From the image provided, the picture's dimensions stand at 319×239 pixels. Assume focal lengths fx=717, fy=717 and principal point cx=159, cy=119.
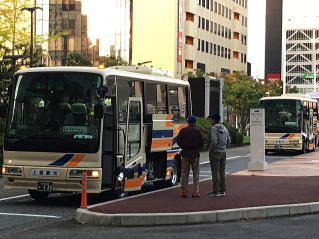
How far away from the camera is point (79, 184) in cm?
1459

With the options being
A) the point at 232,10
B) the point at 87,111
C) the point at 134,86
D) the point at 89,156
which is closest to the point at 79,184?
the point at 89,156

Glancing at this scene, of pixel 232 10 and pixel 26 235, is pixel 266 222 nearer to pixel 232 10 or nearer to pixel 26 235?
pixel 26 235

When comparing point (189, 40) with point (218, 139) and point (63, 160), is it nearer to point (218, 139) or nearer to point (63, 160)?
point (218, 139)

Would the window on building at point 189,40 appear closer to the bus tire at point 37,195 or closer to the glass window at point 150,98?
the glass window at point 150,98

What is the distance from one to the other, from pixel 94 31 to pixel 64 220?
276 ft

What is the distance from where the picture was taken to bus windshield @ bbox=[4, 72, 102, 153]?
1473 cm

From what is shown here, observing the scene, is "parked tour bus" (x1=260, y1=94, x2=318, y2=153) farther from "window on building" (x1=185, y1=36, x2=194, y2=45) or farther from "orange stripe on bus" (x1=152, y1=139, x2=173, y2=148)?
"window on building" (x1=185, y1=36, x2=194, y2=45)

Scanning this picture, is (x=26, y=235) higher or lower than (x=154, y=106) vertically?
lower

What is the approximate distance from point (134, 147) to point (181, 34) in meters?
76.7

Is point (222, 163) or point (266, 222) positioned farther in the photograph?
point (222, 163)

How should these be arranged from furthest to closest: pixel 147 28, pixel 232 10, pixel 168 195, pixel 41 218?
pixel 232 10 < pixel 147 28 < pixel 168 195 < pixel 41 218

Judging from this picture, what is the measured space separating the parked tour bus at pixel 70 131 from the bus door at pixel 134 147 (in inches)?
0.9

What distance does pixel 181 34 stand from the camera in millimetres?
91938

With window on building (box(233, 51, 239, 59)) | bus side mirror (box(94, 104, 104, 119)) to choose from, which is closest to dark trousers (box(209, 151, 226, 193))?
bus side mirror (box(94, 104, 104, 119))
